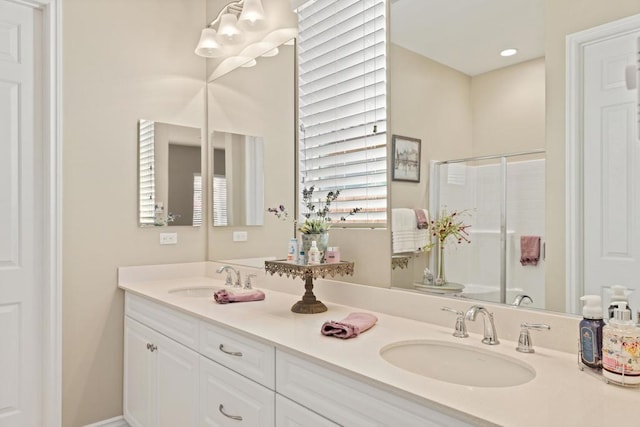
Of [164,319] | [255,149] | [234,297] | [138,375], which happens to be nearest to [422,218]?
[234,297]

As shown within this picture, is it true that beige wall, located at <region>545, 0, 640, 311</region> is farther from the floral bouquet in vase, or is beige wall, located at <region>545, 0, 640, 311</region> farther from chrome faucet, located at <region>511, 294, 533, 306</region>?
the floral bouquet in vase

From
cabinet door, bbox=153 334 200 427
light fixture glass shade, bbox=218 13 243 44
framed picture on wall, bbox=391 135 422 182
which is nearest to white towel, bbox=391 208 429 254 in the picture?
framed picture on wall, bbox=391 135 422 182

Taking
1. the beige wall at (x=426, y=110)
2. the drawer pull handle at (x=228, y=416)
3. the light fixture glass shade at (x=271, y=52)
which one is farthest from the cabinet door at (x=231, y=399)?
the light fixture glass shade at (x=271, y=52)

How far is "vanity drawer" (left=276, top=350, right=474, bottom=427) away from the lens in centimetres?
103

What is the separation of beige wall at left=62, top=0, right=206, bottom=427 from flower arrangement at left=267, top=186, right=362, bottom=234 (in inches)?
37.7

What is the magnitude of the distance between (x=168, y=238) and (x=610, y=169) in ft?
7.96

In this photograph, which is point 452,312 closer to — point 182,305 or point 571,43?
point 571,43

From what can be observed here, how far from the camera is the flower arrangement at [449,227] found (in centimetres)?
158

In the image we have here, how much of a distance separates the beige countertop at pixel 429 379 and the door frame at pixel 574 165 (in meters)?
0.22

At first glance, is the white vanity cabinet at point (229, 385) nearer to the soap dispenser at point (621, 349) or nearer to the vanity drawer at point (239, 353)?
the vanity drawer at point (239, 353)

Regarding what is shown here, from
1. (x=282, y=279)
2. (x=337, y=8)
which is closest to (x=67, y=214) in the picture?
(x=282, y=279)

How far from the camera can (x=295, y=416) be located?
134cm

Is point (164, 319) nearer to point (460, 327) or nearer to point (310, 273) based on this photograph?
point (310, 273)

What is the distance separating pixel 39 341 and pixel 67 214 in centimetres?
72
